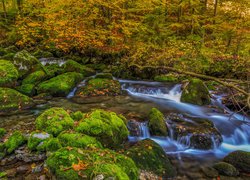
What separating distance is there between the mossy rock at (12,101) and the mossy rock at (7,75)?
1.08 meters

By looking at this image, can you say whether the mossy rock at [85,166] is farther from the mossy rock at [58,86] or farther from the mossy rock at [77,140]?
the mossy rock at [58,86]

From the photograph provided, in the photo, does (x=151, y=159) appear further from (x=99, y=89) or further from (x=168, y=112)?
(x=99, y=89)

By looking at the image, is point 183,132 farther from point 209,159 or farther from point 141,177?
point 141,177

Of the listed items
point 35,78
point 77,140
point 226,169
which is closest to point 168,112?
point 226,169

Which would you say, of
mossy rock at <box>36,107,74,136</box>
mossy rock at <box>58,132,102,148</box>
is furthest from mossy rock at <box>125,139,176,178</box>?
mossy rock at <box>36,107,74,136</box>

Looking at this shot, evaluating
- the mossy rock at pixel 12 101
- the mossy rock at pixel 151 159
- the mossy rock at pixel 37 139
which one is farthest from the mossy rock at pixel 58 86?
the mossy rock at pixel 151 159

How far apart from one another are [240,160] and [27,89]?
854 cm

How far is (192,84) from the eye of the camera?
419 inches

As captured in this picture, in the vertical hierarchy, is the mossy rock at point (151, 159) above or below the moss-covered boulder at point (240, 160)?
above

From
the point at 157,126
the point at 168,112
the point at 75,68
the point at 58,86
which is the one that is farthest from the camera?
the point at 75,68

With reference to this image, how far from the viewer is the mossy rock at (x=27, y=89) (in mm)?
10297

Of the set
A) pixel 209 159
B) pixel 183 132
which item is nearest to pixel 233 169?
pixel 209 159

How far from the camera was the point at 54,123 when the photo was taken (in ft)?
19.1

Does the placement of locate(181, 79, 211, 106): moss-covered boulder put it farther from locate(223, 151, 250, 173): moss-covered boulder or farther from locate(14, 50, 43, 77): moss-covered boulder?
Answer: locate(14, 50, 43, 77): moss-covered boulder
